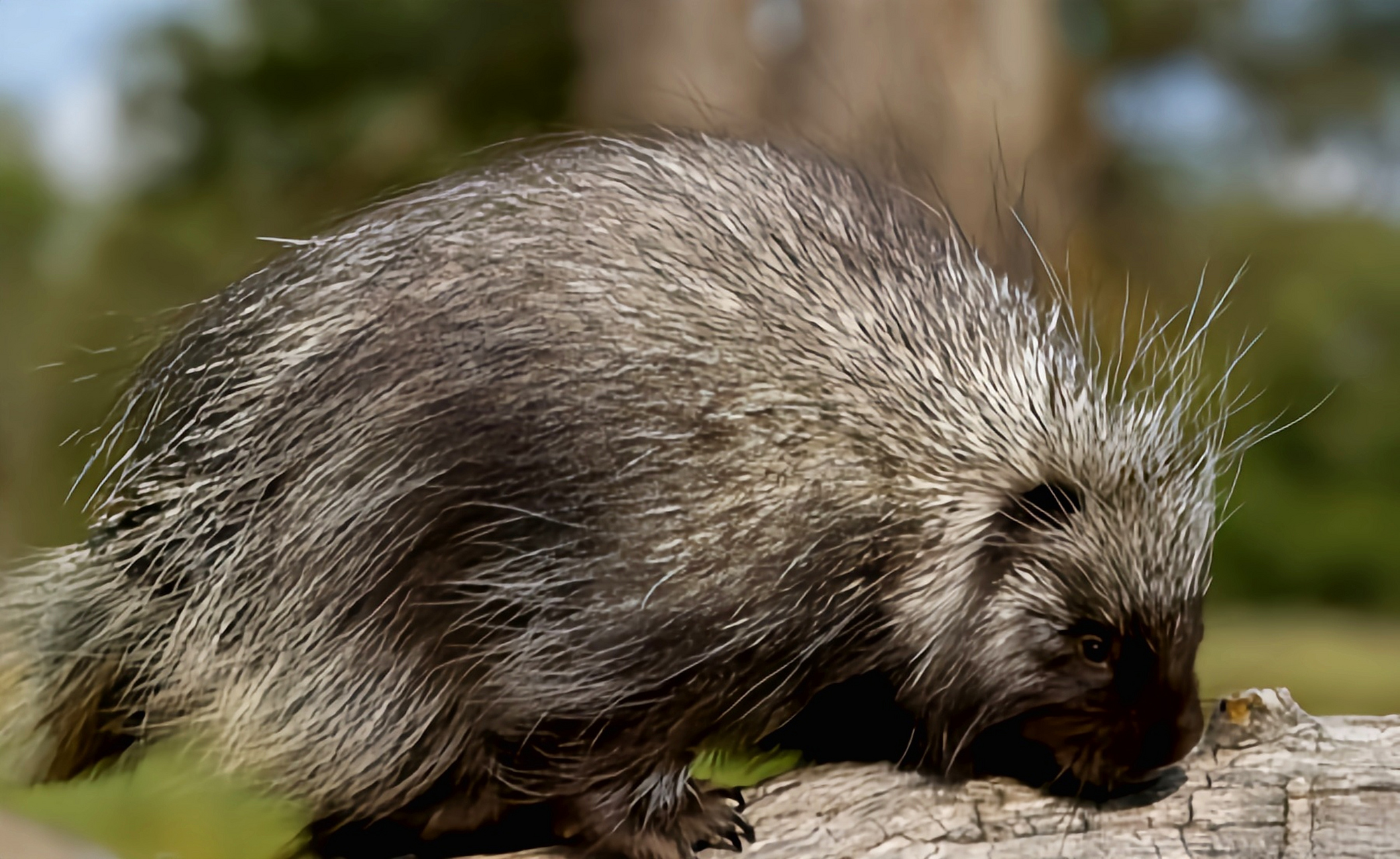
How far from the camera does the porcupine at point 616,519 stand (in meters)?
1.60

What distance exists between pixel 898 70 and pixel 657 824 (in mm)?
3206

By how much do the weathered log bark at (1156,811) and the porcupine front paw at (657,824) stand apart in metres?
0.04

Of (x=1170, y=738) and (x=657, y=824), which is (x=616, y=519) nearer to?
(x=657, y=824)

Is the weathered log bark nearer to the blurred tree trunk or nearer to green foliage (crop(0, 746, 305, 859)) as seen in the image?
green foliage (crop(0, 746, 305, 859))

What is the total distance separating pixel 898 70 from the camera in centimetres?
420

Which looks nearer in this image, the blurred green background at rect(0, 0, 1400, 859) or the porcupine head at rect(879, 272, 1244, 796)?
the porcupine head at rect(879, 272, 1244, 796)

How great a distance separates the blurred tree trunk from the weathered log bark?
1.75 m

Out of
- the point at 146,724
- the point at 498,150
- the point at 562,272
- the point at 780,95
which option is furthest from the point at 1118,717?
the point at 780,95

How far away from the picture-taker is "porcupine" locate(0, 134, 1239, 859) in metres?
1.60

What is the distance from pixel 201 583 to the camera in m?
1.74

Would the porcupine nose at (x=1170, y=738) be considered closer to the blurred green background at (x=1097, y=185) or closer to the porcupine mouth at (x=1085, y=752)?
the porcupine mouth at (x=1085, y=752)

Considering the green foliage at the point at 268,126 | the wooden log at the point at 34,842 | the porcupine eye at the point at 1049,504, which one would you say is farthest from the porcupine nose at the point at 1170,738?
the green foliage at the point at 268,126

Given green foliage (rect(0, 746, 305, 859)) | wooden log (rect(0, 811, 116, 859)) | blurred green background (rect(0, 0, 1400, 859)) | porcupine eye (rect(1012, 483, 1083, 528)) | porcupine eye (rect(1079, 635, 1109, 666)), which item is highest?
blurred green background (rect(0, 0, 1400, 859))

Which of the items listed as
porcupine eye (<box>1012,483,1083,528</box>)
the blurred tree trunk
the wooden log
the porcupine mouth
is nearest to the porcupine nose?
the porcupine mouth
